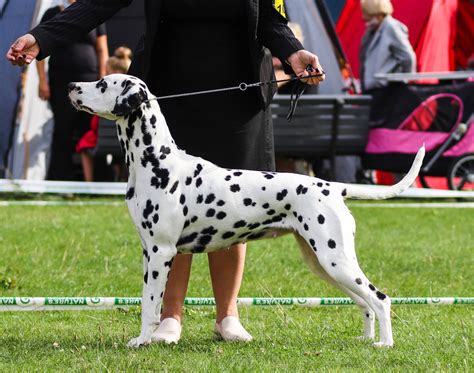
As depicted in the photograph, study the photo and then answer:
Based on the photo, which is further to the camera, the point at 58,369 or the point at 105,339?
the point at 105,339

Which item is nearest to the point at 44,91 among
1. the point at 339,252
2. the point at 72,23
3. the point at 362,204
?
the point at 362,204

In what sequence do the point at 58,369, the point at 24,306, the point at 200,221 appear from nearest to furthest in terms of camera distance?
the point at 58,369 < the point at 200,221 < the point at 24,306

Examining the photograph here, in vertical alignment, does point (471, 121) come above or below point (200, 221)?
below

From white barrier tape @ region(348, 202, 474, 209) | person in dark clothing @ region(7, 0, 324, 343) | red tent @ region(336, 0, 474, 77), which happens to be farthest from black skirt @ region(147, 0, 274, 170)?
red tent @ region(336, 0, 474, 77)

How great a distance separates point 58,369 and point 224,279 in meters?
1.05

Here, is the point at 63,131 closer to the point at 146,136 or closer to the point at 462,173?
the point at 462,173

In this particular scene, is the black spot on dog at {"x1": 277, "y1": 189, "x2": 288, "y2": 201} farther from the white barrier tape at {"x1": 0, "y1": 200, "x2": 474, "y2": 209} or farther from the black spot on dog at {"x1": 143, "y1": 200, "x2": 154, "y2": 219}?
the white barrier tape at {"x1": 0, "y1": 200, "x2": 474, "y2": 209}

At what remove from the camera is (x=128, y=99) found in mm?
4617

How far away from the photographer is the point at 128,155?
478cm

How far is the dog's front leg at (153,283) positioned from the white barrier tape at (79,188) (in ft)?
22.5

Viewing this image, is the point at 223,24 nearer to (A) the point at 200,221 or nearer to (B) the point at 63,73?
(A) the point at 200,221

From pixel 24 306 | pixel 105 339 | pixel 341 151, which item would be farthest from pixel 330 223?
pixel 341 151

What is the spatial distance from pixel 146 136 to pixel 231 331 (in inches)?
38.6

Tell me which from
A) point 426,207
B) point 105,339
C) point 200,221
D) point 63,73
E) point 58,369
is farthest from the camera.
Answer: point 63,73
